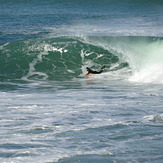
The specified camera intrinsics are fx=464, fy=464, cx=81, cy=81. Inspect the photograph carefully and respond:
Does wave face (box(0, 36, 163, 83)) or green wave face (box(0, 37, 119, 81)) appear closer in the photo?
wave face (box(0, 36, 163, 83))

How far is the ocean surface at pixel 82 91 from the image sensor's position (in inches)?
367

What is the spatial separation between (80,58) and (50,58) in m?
1.70

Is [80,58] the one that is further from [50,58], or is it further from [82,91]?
[82,91]

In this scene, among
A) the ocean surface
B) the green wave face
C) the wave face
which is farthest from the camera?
the green wave face

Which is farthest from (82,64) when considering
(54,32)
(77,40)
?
(54,32)

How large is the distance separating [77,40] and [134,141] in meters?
20.1

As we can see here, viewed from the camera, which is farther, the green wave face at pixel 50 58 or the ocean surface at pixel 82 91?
the green wave face at pixel 50 58

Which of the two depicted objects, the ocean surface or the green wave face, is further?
the green wave face

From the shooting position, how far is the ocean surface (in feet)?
30.6

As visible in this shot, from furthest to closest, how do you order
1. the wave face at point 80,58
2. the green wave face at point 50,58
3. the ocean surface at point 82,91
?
the green wave face at point 50,58
the wave face at point 80,58
the ocean surface at point 82,91

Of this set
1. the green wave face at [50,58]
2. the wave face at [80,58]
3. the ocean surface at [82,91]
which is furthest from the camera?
the green wave face at [50,58]

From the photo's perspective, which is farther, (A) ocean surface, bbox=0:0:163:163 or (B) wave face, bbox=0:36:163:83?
(B) wave face, bbox=0:36:163:83

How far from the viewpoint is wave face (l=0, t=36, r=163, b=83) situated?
22.4 meters

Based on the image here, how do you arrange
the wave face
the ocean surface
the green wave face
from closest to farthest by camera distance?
the ocean surface < the wave face < the green wave face
